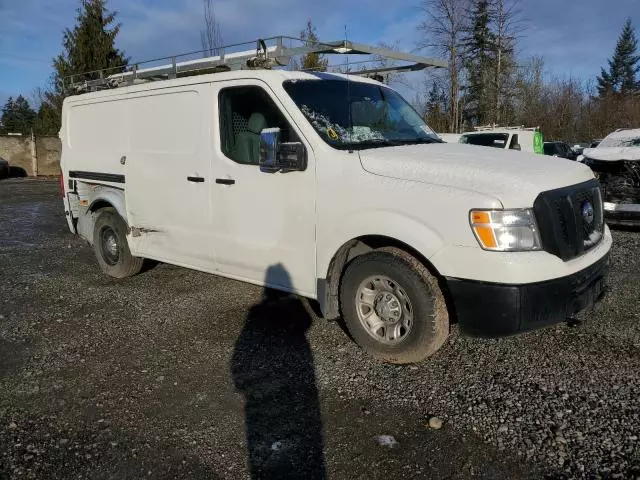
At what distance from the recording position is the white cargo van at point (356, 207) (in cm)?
334

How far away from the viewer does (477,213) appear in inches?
130

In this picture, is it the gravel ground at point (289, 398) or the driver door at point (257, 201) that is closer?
the gravel ground at point (289, 398)

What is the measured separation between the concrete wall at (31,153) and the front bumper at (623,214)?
84.7ft

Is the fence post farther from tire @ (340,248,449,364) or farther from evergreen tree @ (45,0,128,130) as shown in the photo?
tire @ (340,248,449,364)

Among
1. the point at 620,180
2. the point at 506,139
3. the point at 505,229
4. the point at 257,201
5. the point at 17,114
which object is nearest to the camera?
the point at 505,229

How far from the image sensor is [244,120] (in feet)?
15.4

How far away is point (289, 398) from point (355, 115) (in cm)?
242

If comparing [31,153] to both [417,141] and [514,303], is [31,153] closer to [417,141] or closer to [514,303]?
[417,141]

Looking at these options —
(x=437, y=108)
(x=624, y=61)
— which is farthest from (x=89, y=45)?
(x=624, y=61)

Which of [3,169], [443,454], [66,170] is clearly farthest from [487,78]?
[443,454]

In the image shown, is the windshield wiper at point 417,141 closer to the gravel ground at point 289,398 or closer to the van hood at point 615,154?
the gravel ground at point 289,398

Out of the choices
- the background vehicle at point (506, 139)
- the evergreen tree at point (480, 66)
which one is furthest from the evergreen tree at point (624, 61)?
the background vehicle at point (506, 139)

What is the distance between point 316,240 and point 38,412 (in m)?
2.22

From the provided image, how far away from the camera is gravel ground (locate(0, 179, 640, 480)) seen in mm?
2807
